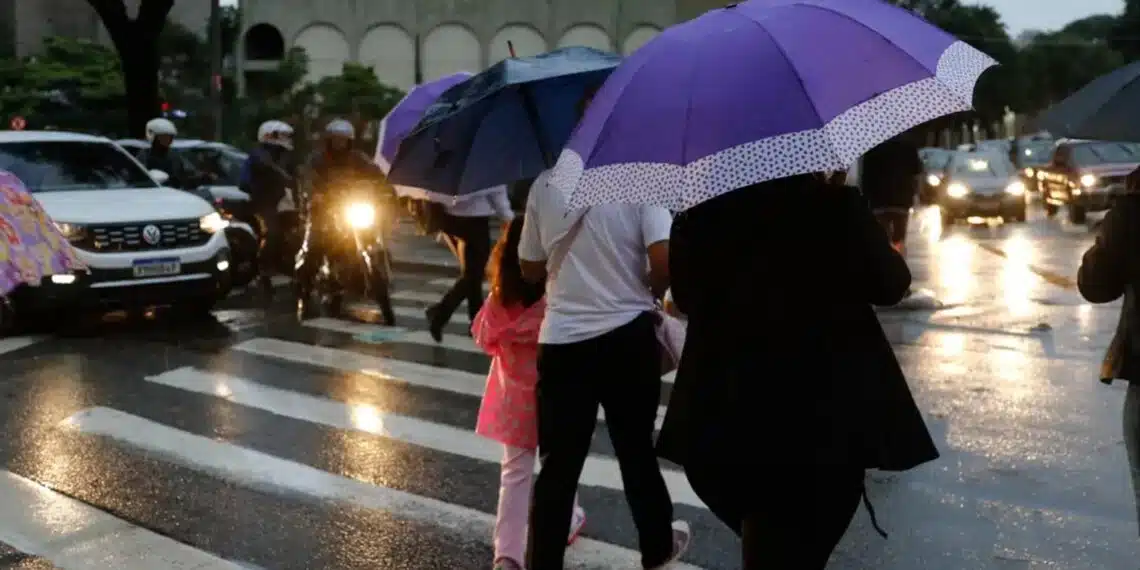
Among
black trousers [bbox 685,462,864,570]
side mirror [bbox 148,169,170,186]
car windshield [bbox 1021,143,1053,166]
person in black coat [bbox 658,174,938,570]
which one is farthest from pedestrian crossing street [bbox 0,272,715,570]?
car windshield [bbox 1021,143,1053,166]

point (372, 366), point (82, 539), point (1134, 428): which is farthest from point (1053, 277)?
point (82, 539)

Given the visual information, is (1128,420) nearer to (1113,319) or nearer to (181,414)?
(181,414)

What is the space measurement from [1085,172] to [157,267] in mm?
19007

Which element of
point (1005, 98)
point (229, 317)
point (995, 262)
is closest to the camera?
point (229, 317)

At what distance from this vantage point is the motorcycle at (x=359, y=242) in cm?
1184

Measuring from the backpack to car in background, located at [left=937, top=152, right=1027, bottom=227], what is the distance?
Result: 60.2ft

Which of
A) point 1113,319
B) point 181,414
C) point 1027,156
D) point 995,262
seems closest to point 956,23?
point 1027,156

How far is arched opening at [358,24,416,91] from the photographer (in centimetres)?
5628

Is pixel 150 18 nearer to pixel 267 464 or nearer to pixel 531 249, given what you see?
pixel 267 464

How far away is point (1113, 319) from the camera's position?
11.8 metres

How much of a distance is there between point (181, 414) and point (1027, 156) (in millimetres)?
36282

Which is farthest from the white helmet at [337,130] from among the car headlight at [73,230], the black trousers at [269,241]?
the black trousers at [269,241]

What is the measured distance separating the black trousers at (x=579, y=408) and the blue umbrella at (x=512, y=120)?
0.68 metres

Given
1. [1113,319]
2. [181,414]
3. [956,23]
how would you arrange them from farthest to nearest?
1. [956,23]
2. [1113,319]
3. [181,414]
